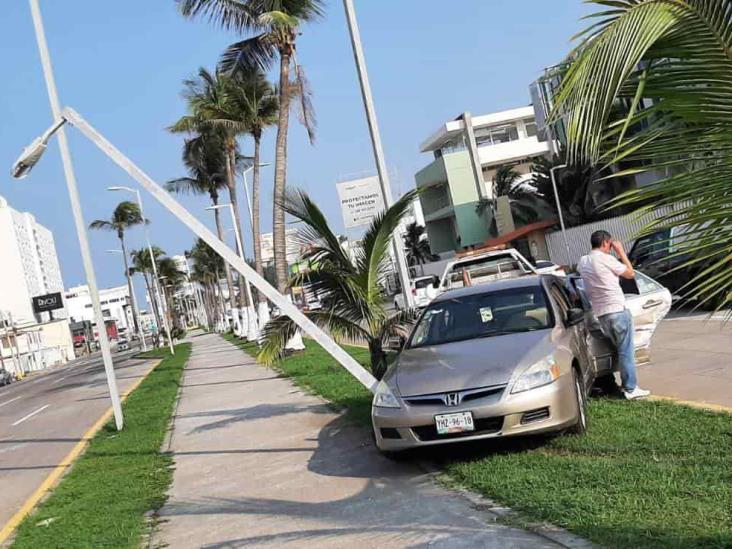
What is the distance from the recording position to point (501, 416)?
6246 mm

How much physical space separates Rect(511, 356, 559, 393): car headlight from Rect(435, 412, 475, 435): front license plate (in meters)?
0.42

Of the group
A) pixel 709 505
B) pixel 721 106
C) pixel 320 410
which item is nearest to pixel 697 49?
pixel 721 106

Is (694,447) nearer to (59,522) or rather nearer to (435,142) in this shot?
(59,522)

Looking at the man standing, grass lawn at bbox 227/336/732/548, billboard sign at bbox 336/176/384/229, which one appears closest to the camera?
grass lawn at bbox 227/336/732/548

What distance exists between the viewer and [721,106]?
9.53ft

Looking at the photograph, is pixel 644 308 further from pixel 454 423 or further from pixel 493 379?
pixel 454 423

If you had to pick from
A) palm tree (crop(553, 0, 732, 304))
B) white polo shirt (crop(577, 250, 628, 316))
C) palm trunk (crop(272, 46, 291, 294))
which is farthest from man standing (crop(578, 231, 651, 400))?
palm trunk (crop(272, 46, 291, 294))

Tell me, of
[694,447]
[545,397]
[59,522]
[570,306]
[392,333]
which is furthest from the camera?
[392,333]

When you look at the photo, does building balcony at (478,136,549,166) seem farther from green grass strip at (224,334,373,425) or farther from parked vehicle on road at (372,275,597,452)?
parked vehicle on road at (372,275,597,452)

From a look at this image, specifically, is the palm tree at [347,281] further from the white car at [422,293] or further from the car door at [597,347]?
the white car at [422,293]

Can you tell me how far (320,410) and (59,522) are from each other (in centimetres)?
443

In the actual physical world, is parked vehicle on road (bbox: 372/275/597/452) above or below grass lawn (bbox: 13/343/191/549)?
above

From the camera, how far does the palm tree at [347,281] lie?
8945mm

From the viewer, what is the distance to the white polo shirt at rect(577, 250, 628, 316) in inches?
313
